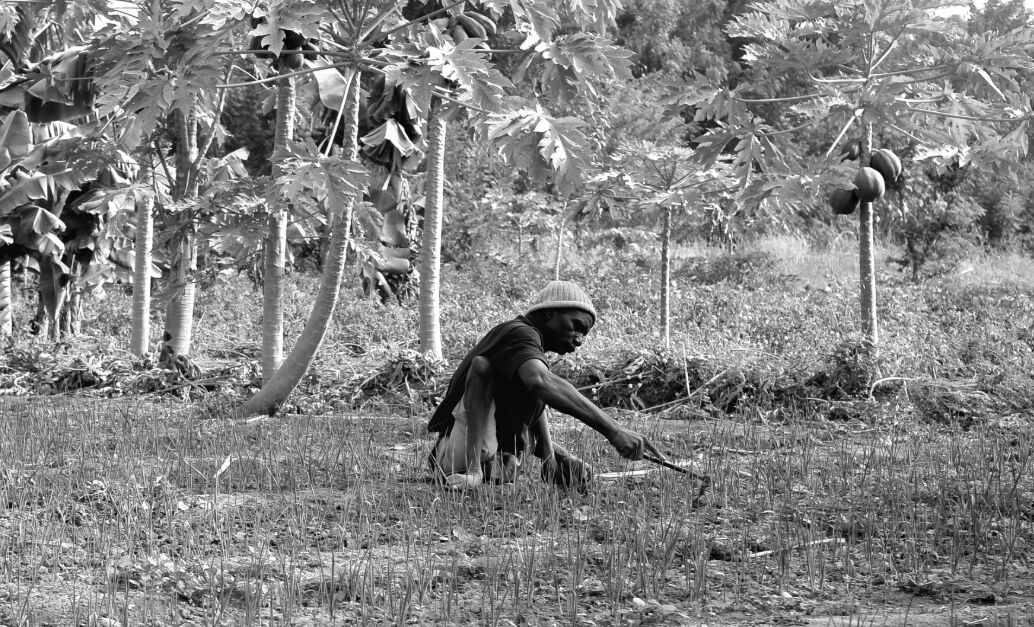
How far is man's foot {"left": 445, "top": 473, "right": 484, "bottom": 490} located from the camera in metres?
4.99

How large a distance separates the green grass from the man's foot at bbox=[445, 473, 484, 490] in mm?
60

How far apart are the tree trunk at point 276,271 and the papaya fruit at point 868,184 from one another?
14.9ft

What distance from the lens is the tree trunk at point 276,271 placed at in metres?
8.20

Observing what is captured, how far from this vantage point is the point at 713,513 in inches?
188

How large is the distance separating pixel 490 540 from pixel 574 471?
800mm

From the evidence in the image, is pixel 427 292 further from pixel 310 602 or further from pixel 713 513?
pixel 310 602

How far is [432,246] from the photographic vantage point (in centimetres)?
1002

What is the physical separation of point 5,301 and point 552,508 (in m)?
13.6

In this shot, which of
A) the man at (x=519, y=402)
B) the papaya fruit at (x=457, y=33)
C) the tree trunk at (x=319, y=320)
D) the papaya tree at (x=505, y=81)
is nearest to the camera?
the man at (x=519, y=402)

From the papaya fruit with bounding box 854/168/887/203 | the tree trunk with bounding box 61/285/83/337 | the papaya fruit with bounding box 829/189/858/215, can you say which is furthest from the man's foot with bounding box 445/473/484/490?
the tree trunk with bounding box 61/285/83/337

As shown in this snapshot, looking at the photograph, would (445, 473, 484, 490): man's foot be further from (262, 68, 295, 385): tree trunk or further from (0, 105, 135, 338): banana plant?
(0, 105, 135, 338): banana plant

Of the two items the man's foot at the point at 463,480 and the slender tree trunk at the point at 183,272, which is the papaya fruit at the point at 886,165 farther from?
the slender tree trunk at the point at 183,272

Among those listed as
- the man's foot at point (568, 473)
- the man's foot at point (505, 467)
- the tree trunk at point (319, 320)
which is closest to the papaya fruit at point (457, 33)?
the tree trunk at point (319, 320)

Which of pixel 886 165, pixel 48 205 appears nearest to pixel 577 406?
pixel 886 165
